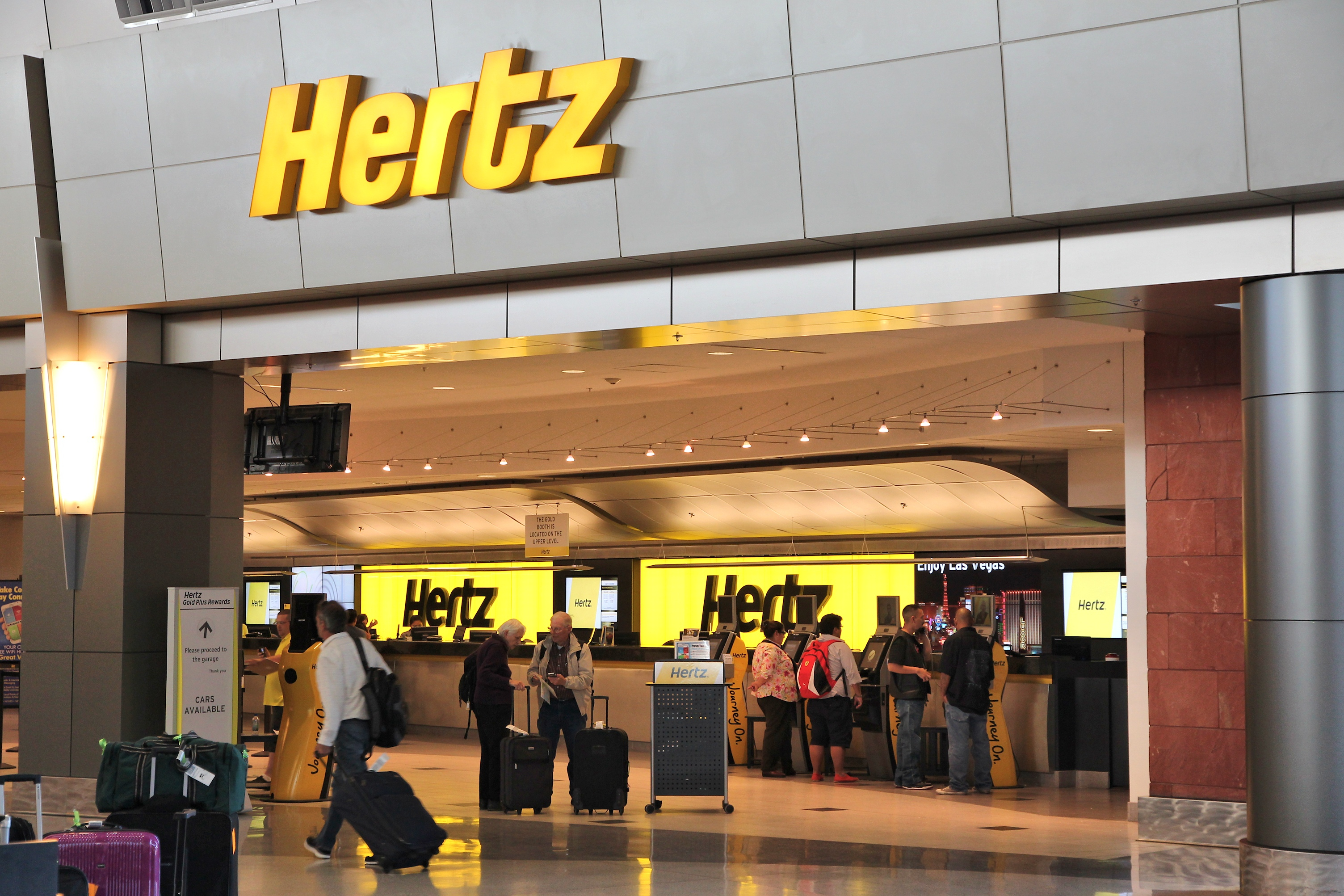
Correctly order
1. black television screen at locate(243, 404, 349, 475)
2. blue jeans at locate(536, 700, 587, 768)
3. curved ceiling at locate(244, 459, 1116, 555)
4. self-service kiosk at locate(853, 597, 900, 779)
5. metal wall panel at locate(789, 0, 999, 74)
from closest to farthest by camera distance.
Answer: metal wall panel at locate(789, 0, 999, 74), black television screen at locate(243, 404, 349, 475), blue jeans at locate(536, 700, 587, 768), self-service kiosk at locate(853, 597, 900, 779), curved ceiling at locate(244, 459, 1116, 555)

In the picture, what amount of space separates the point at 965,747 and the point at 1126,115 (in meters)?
6.23

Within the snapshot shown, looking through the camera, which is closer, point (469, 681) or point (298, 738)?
point (298, 738)

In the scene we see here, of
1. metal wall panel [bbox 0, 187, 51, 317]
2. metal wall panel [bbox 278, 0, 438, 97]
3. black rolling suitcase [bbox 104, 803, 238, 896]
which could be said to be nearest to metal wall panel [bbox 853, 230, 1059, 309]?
metal wall panel [bbox 278, 0, 438, 97]

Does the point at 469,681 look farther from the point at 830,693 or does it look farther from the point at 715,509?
the point at 715,509

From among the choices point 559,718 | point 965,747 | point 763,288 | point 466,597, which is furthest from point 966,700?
point 466,597

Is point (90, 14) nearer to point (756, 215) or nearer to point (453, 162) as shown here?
point (453, 162)

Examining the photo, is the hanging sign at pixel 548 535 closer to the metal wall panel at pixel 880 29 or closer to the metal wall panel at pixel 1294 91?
the metal wall panel at pixel 880 29

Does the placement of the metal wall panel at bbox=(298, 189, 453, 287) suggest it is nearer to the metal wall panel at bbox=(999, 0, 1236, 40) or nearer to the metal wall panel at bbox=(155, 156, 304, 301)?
the metal wall panel at bbox=(155, 156, 304, 301)

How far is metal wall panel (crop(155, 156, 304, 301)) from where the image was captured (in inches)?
369

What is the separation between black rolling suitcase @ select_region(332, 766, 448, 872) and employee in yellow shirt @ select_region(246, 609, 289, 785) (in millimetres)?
3182

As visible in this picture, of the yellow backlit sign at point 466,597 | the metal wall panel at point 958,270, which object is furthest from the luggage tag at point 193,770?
the yellow backlit sign at point 466,597

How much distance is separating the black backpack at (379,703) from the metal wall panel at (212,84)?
3611 millimetres

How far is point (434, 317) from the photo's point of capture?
30.6 feet

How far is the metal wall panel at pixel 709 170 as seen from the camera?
7812mm
